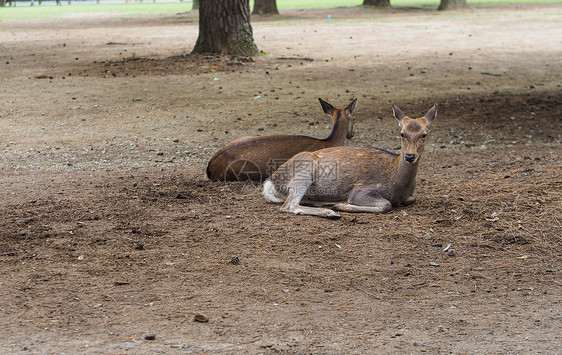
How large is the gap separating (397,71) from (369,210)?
28.5 ft

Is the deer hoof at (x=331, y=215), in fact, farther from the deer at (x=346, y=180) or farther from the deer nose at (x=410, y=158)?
the deer nose at (x=410, y=158)

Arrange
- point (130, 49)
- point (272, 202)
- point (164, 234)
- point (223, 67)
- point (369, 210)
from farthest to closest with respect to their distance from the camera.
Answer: point (130, 49) < point (223, 67) < point (272, 202) < point (369, 210) < point (164, 234)

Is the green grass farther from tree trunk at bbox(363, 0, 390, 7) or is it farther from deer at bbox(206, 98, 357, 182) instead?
deer at bbox(206, 98, 357, 182)

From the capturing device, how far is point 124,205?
20.6 feet

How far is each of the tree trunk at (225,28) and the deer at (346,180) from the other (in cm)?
867

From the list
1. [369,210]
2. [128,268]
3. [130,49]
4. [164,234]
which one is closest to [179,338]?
[128,268]

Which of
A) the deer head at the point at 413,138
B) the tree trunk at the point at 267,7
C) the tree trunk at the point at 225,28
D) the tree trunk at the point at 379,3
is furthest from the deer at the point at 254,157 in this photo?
the tree trunk at the point at 379,3

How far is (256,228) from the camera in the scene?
5.68m

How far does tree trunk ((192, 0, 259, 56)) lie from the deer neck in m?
7.59

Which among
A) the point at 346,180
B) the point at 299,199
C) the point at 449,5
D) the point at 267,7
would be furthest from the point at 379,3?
the point at 299,199

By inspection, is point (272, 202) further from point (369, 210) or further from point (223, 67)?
point (223, 67)

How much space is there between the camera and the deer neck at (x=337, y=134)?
24.1 feet

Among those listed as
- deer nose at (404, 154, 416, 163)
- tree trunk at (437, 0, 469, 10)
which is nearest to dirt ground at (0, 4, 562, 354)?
deer nose at (404, 154, 416, 163)

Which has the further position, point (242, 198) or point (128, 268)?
point (242, 198)
